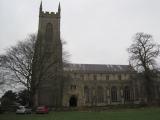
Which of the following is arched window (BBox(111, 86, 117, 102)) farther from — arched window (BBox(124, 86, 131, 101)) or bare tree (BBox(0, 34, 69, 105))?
bare tree (BBox(0, 34, 69, 105))

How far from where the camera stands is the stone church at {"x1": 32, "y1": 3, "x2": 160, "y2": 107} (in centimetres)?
4591

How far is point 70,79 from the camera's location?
2044 inches

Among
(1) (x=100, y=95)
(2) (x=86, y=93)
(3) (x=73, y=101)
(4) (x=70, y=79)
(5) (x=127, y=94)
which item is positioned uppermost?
(4) (x=70, y=79)

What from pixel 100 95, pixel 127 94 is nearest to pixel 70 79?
pixel 100 95

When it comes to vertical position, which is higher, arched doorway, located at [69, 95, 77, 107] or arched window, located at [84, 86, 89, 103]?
arched window, located at [84, 86, 89, 103]

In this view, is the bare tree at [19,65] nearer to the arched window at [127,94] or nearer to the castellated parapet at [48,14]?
the castellated parapet at [48,14]

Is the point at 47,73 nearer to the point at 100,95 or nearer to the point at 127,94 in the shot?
the point at 100,95

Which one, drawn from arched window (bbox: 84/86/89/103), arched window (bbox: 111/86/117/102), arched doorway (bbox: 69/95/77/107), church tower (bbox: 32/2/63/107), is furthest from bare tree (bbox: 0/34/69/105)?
arched window (bbox: 111/86/117/102)

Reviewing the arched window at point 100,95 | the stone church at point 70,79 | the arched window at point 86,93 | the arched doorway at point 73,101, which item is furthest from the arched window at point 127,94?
the arched doorway at point 73,101

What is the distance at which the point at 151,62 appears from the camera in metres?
48.2

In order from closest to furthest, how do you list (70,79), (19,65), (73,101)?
1. (19,65)
2. (70,79)
3. (73,101)

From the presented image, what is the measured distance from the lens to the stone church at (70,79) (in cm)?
4591

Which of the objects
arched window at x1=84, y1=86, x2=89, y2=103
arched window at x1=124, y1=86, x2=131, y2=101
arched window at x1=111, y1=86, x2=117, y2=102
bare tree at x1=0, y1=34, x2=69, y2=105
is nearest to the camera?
bare tree at x1=0, y1=34, x2=69, y2=105

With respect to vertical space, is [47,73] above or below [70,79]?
above
